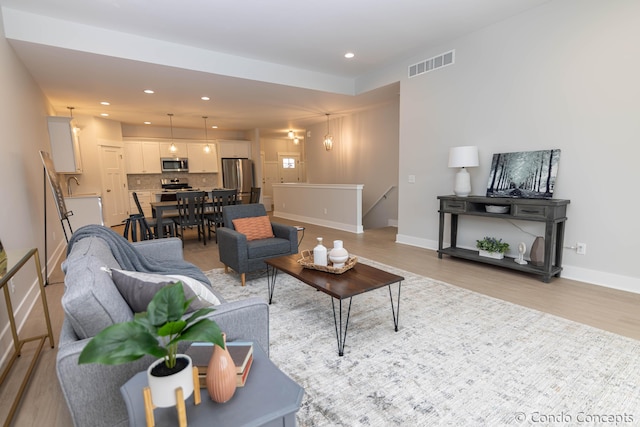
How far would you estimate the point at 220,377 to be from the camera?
3.07 ft

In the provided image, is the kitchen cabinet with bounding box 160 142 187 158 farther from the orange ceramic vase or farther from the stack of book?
the orange ceramic vase

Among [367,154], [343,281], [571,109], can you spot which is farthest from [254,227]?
[367,154]

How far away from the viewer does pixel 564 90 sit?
132 inches

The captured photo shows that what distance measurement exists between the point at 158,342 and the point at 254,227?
9.90ft

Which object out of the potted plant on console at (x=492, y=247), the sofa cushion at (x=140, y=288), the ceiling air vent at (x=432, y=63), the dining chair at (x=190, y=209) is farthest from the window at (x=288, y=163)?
the sofa cushion at (x=140, y=288)

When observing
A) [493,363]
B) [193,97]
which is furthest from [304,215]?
[493,363]

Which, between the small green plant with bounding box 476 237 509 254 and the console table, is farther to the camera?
the small green plant with bounding box 476 237 509 254

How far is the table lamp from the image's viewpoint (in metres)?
3.94

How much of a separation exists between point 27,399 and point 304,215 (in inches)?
252

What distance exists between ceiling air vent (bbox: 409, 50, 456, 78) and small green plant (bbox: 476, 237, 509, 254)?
249 centimetres

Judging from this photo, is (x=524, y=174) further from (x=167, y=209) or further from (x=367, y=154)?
(x=167, y=209)

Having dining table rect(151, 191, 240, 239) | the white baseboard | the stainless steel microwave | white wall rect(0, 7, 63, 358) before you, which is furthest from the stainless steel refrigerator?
the white baseboard

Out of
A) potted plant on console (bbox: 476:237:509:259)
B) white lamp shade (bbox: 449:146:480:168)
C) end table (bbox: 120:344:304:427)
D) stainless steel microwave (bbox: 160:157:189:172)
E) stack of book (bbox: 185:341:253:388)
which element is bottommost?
potted plant on console (bbox: 476:237:509:259)

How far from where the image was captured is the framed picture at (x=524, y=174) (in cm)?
343
